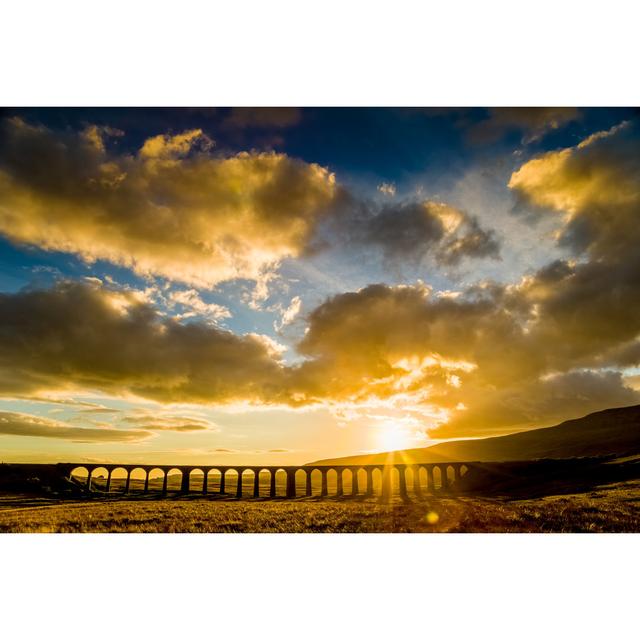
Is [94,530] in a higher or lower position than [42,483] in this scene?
lower

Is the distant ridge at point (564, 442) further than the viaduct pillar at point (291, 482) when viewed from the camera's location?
Yes

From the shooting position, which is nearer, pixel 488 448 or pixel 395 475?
pixel 395 475

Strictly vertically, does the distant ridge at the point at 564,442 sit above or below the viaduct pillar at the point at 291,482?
above

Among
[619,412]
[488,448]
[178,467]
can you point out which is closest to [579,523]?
[178,467]

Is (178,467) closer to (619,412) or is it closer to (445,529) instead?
(445,529)

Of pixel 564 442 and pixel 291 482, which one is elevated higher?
pixel 564 442

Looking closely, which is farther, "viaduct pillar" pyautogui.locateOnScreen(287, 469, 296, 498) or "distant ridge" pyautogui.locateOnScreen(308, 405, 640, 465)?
"distant ridge" pyautogui.locateOnScreen(308, 405, 640, 465)

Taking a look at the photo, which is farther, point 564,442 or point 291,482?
point 564,442

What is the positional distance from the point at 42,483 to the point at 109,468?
12.0 m

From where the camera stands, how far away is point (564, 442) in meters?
148

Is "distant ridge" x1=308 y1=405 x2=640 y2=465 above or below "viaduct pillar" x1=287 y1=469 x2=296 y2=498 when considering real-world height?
above

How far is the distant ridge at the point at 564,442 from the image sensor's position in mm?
123344

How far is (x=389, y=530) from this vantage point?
17453 millimetres

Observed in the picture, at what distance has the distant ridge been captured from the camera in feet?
405
